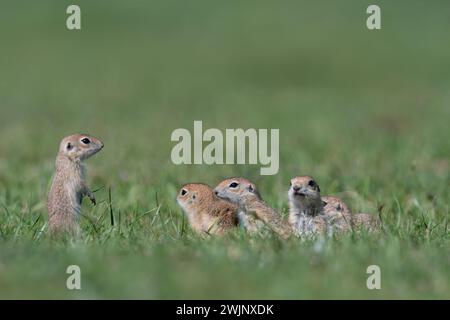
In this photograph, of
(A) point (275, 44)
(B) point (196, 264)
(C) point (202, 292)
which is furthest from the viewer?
(A) point (275, 44)

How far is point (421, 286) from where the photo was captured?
20.0 ft

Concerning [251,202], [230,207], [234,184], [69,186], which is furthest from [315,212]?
[69,186]

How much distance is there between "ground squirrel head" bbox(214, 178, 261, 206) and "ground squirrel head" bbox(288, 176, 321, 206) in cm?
39

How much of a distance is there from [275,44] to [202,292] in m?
23.1

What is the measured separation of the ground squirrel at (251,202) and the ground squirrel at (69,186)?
111 centimetres

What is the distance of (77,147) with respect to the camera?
845 cm

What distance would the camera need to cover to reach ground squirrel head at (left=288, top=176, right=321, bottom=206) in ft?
26.3

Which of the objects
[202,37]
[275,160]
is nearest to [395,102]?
[275,160]

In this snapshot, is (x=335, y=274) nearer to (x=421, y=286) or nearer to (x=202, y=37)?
(x=421, y=286)

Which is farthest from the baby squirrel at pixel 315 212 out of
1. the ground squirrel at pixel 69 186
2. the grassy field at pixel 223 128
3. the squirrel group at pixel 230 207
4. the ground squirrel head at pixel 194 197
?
the ground squirrel at pixel 69 186

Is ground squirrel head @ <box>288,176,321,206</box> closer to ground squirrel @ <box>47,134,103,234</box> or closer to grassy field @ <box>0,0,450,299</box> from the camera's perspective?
grassy field @ <box>0,0,450,299</box>

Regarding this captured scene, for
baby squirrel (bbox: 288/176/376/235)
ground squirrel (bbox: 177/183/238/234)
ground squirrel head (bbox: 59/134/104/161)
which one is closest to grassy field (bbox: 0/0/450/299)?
ground squirrel (bbox: 177/183/238/234)

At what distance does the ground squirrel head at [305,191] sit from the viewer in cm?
803

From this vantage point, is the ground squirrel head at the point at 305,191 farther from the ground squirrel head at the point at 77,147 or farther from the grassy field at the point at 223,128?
the ground squirrel head at the point at 77,147
